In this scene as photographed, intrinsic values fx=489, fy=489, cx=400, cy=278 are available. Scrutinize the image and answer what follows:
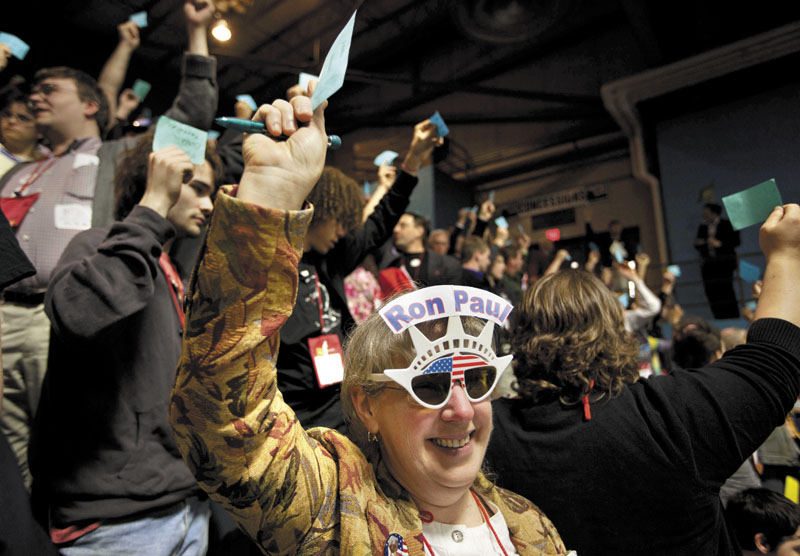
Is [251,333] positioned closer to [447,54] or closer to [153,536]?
[153,536]

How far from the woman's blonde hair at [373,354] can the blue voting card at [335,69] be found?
0.40 metres

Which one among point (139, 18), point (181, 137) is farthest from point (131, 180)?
point (139, 18)

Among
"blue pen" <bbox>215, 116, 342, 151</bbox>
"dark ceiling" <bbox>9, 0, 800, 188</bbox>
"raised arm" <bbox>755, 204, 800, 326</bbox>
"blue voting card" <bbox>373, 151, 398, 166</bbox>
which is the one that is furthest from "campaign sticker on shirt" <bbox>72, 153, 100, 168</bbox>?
"raised arm" <bbox>755, 204, 800, 326</bbox>

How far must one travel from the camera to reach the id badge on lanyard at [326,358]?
1.49 meters

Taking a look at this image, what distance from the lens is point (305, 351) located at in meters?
1.51

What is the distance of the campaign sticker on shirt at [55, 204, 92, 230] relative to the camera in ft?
5.08

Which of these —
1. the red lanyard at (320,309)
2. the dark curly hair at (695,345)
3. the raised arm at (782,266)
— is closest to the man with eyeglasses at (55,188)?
the red lanyard at (320,309)

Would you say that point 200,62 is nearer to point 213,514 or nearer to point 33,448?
point 33,448

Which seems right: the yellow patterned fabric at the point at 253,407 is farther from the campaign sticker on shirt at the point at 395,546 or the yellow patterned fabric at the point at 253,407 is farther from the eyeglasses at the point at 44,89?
the eyeglasses at the point at 44,89

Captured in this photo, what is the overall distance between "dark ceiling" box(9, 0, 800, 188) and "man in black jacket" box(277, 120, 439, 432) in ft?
0.54

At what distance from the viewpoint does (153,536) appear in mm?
1048

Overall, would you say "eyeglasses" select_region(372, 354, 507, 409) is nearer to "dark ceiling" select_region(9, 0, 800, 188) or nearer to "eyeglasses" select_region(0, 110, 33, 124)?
"dark ceiling" select_region(9, 0, 800, 188)

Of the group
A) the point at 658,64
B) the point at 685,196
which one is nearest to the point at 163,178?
the point at 685,196

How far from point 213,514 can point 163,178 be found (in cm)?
86
